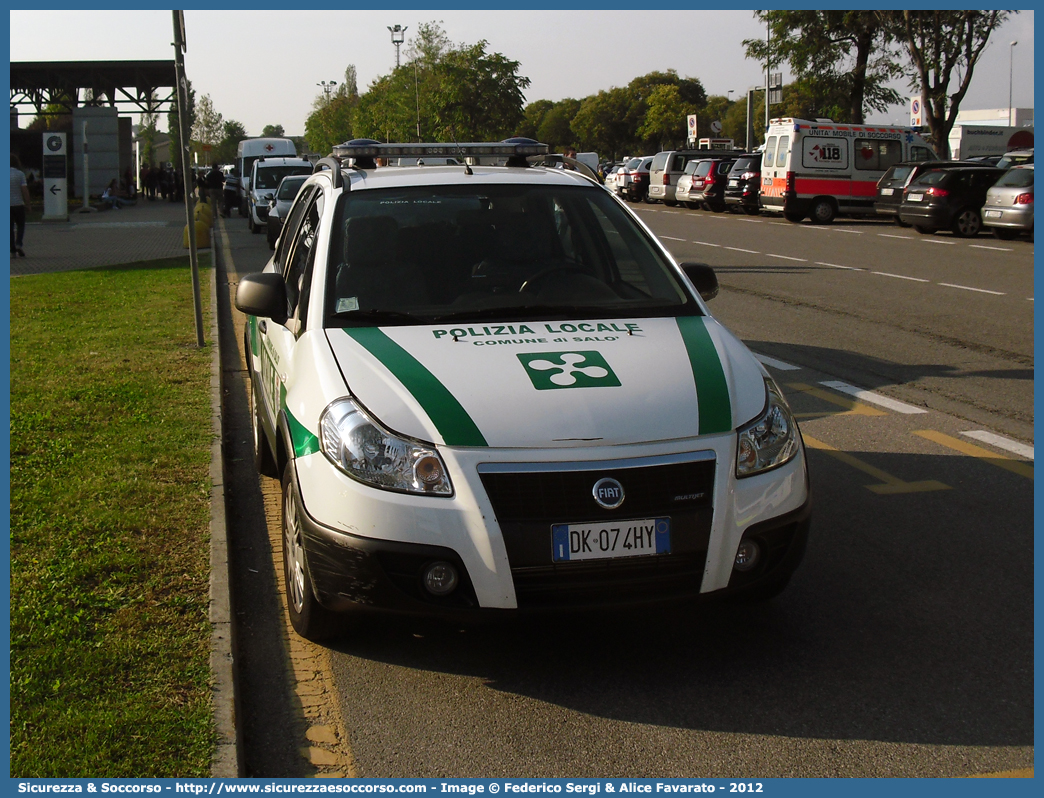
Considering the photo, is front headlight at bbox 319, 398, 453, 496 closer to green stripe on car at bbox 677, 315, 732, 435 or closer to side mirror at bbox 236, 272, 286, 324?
green stripe on car at bbox 677, 315, 732, 435

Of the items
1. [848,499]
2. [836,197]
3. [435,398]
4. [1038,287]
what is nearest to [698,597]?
[435,398]

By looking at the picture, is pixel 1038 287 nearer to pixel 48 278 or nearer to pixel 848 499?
pixel 848 499

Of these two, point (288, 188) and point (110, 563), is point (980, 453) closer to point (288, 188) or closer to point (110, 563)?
point (110, 563)

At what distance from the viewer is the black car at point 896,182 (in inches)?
1044

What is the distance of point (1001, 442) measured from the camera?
22.5 feet

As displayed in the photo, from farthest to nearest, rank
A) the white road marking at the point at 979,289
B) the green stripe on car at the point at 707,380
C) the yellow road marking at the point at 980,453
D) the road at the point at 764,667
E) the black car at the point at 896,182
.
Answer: the black car at the point at 896,182, the white road marking at the point at 979,289, the yellow road marking at the point at 980,453, the green stripe on car at the point at 707,380, the road at the point at 764,667

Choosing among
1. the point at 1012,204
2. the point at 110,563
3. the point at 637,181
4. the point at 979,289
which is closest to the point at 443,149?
the point at 110,563

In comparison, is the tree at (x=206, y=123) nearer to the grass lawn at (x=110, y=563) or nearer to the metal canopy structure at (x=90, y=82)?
the metal canopy structure at (x=90, y=82)

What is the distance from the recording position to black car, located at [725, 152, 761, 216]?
1303 inches

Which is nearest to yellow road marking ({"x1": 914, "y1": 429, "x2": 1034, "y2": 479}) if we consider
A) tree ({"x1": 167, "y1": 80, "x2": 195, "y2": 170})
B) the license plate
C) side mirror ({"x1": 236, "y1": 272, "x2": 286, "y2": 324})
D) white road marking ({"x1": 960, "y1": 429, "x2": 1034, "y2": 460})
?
Result: white road marking ({"x1": 960, "y1": 429, "x2": 1034, "y2": 460})

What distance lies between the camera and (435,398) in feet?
12.5

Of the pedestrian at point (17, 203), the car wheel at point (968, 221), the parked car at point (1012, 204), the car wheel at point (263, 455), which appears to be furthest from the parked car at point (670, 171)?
the car wheel at point (263, 455)

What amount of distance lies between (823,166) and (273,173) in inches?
575

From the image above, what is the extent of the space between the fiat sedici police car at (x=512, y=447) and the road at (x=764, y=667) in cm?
29
